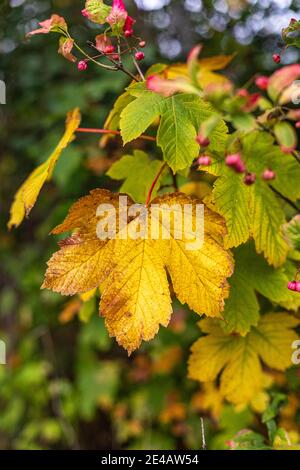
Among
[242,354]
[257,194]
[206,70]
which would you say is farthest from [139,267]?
[206,70]

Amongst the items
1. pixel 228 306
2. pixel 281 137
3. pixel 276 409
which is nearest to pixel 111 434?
pixel 276 409

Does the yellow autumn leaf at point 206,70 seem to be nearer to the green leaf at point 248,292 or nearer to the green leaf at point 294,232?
the green leaf at point 248,292

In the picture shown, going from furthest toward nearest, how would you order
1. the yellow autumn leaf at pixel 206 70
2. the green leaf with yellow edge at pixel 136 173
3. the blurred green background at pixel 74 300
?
the blurred green background at pixel 74 300 → the yellow autumn leaf at pixel 206 70 → the green leaf with yellow edge at pixel 136 173

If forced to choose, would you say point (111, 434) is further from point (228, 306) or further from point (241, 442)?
point (228, 306)

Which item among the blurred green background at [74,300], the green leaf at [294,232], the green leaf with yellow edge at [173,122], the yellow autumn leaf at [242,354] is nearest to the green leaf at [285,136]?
the green leaf at [294,232]

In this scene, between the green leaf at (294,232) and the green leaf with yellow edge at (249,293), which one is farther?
the green leaf with yellow edge at (249,293)

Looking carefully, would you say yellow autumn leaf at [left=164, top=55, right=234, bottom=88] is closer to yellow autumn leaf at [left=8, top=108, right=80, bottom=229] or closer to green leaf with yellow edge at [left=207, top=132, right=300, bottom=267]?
yellow autumn leaf at [left=8, top=108, right=80, bottom=229]

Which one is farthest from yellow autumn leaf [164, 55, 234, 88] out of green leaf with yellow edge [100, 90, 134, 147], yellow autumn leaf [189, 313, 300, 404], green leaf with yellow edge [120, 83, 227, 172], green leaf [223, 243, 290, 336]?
yellow autumn leaf [189, 313, 300, 404]
